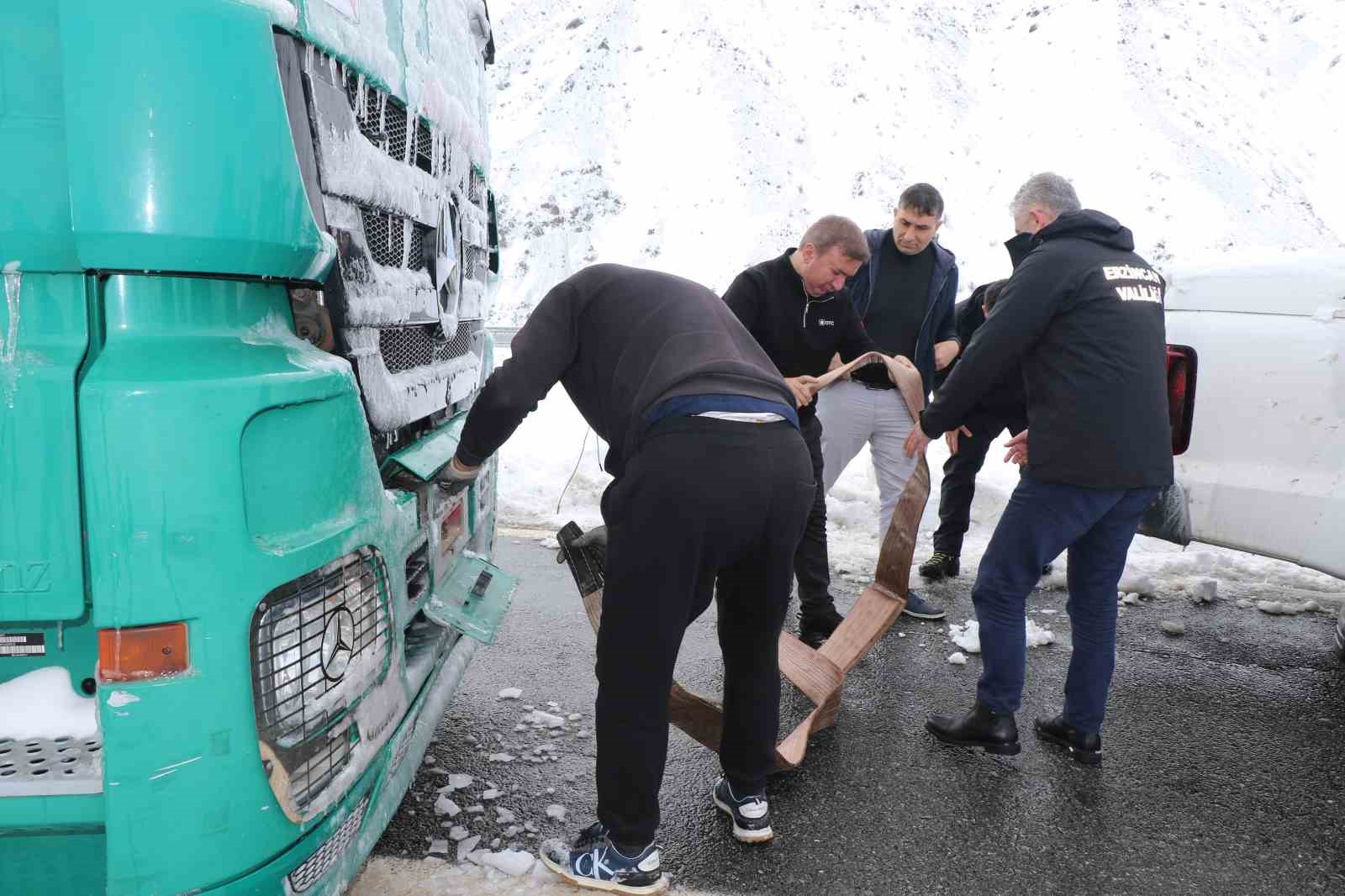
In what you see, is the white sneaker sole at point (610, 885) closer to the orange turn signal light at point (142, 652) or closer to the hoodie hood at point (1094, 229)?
the orange turn signal light at point (142, 652)

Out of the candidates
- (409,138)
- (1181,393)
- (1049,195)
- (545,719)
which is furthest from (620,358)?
(1181,393)

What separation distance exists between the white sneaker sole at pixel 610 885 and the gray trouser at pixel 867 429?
7.41 feet

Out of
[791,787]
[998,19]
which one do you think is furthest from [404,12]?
[998,19]

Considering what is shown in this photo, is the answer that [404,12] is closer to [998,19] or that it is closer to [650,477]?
[650,477]

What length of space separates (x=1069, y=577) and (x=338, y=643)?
242cm

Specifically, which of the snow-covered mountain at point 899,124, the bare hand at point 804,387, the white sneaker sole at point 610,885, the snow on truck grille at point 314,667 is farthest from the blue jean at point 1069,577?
the snow-covered mountain at point 899,124

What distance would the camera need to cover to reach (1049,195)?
3148mm

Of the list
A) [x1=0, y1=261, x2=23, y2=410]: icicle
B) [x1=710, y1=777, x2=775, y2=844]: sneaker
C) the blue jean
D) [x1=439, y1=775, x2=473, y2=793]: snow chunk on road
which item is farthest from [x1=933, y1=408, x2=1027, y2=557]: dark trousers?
[x1=0, y1=261, x2=23, y2=410]: icicle

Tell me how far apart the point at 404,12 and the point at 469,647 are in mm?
1626

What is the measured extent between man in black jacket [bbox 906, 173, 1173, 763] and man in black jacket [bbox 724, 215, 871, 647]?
0.77 meters

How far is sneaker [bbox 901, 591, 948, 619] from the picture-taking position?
4070 millimetres

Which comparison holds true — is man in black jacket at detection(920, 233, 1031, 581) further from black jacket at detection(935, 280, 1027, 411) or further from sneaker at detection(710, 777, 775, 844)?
sneaker at detection(710, 777, 775, 844)

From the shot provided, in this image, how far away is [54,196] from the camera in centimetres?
124

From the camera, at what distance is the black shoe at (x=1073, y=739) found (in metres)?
2.88
